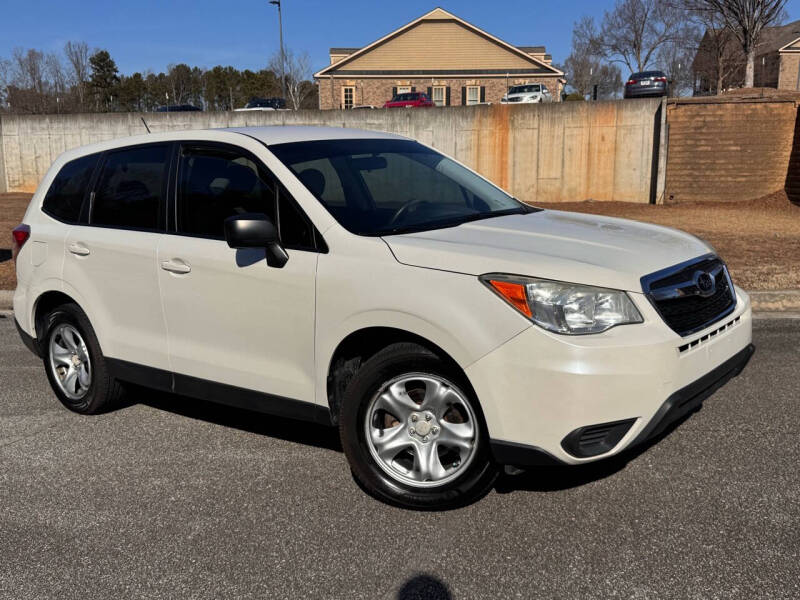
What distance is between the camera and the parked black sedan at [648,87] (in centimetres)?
3425

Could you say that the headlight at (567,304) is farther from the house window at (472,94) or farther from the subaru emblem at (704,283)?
the house window at (472,94)

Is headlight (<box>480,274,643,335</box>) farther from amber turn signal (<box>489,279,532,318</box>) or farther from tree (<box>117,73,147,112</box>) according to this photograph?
tree (<box>117,73,147,112</box>)

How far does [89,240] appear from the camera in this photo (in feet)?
15.8

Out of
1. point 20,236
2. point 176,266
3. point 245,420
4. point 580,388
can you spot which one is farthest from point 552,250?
point 20,236

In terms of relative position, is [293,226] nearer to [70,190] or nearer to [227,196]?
[227,196]

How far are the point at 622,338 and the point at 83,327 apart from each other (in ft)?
11.2

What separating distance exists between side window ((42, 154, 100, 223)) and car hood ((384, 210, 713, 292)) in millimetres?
2495

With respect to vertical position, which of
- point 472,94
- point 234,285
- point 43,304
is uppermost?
point 472,94

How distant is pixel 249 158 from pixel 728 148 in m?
21.4

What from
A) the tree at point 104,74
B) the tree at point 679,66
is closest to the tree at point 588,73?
the tree at point 679,66

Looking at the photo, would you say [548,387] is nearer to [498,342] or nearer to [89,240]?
[498,342]

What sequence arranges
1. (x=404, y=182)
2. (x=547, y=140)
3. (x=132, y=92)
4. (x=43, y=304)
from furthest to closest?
1. (x=132, y=92)
2. (x=547, y=140)
3. (x=43, y=304)
4. (x=404, y=182)

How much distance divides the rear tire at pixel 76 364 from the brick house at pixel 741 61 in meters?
57.2

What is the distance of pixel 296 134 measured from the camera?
4.54 m
